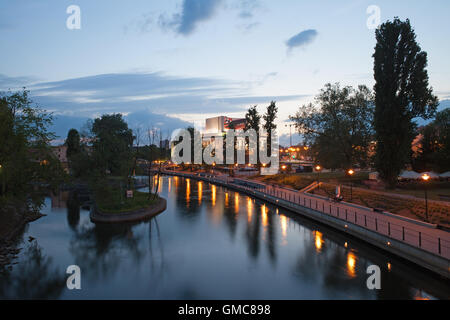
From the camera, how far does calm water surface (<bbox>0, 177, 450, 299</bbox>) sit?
1506 cm

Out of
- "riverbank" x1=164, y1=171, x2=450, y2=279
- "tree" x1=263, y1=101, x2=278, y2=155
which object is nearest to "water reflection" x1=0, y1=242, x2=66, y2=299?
"riverbank" x1=164, y1=171, x2=450, y2=279

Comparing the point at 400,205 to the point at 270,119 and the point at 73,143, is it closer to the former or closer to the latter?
the point at 270,119

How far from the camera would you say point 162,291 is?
49.9ft

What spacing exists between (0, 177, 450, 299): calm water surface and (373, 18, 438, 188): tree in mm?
11845

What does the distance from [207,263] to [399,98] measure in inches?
1113

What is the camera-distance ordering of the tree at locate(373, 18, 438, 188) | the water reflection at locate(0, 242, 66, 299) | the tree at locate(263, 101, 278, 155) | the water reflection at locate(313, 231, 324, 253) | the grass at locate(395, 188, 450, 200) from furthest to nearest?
1. the tree at locate(263, 101, 278, 155)
2. the tree at locate(373, 18, 438, 188)
3. the grass at locate(395, 188, 450, 200)
4. the water reflection at locate(313, 231, 324, 253)
5. the water reflection at locate(0, 242, 66, 299)

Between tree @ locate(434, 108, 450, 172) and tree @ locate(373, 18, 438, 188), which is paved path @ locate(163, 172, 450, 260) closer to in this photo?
tree @ locate(373, 18, 438, 188)

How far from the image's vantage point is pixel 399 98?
1286 inches

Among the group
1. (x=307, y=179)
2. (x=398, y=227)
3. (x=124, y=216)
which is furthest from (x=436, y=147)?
(x=124, y=216)

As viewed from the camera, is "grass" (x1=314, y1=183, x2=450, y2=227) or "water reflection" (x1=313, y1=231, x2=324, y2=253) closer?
"grass" (x1=314, y1=183, x2=450, y2=227)

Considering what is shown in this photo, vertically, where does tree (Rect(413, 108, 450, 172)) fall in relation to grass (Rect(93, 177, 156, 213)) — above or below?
above

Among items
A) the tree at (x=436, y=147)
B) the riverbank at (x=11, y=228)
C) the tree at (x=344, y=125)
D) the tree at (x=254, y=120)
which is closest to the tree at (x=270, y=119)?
the tree at (x=254, y=120)

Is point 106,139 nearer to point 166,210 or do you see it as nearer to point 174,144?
point 166,210
